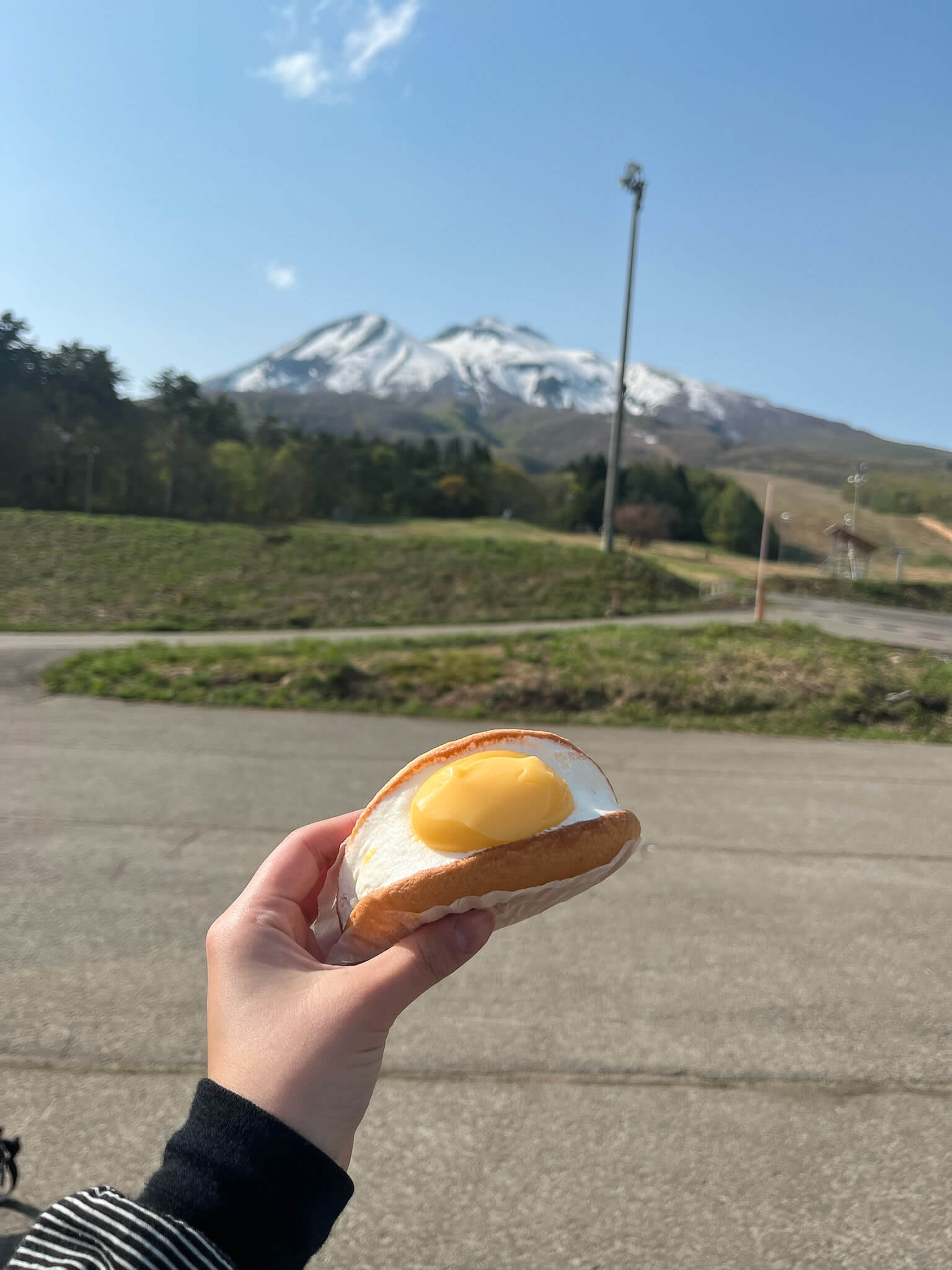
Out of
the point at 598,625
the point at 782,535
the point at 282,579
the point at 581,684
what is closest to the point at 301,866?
the point at 581,684

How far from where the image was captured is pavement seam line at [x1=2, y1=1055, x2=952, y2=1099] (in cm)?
324

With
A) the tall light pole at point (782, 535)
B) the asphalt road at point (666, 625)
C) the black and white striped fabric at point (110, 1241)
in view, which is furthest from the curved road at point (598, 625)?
the black and white striped fabric at point (110, 1241)

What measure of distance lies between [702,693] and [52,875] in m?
8.02

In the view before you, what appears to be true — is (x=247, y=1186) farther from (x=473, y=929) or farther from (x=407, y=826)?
(x=407, y=826)

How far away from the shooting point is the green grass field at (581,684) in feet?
35.0

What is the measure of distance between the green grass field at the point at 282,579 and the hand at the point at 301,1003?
61.0ft

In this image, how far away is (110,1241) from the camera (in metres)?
1.11

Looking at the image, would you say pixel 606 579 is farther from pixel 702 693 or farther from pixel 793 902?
pixel 793 902

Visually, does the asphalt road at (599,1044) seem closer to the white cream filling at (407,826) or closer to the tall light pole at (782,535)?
the white cream filling at (407,826)

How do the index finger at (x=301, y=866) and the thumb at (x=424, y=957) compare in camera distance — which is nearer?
the thumb at (x=424, y=957)

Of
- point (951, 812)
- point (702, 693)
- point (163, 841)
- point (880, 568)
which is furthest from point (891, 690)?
point (880, 568)

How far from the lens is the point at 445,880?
1.61 metres

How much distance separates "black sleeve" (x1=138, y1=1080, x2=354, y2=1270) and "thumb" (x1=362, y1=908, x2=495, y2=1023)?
24 centimetres

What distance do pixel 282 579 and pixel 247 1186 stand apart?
2478 cm
